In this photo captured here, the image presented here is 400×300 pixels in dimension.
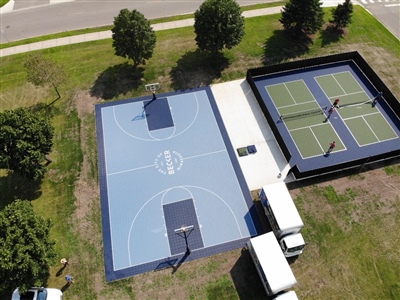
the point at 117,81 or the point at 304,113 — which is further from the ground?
the point at 117,81

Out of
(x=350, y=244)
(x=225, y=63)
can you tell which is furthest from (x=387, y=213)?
(x=225, y=63)

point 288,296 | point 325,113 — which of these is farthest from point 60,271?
point 325,113

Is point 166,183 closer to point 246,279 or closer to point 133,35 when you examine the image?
point 246,279

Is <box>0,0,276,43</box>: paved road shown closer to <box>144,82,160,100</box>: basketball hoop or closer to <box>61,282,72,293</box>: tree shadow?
<box>144,82,160,100</box>: basketball hoop

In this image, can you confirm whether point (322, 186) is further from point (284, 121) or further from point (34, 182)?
point (34, 182)

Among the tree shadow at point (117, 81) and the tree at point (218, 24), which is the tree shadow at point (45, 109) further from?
the tree at point (218, 24)

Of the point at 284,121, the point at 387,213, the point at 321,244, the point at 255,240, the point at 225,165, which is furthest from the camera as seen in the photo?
the point at 284,121
